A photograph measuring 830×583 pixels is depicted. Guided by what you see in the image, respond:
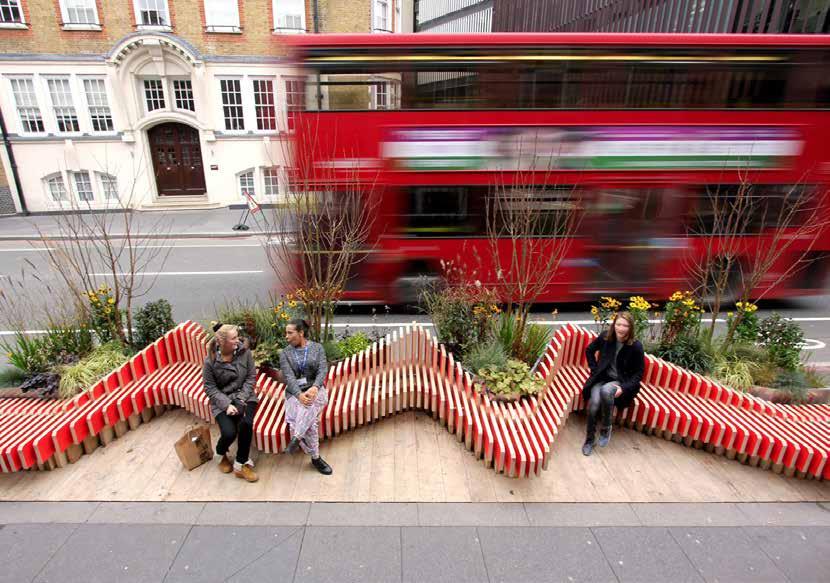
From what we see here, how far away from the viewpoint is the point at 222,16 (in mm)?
15953

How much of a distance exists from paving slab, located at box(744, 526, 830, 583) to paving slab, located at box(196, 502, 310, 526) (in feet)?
11.3

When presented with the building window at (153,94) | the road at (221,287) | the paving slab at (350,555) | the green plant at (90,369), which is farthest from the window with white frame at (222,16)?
the paving slab at (350,555)

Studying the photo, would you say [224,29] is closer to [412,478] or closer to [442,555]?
[412,478]

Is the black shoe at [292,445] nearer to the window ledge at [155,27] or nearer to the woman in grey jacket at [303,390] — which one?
the woman in grey jacket at [303,390]

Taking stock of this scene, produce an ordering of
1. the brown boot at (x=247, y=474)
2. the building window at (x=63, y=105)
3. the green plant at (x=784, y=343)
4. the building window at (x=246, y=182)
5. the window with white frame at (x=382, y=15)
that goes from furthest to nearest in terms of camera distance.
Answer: the building window at (x=246, y=182), the window with white frame at (x=382, y=15), the building window at (x=63, y=105), the green plant at (x=784, y=343), the brown boot at (x=247, y=474)

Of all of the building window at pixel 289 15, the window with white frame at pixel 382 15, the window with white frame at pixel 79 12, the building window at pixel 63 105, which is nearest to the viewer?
the window with white frame at pixel 79 12

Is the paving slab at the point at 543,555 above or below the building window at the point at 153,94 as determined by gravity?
below

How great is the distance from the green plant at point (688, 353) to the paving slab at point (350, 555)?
3738 millimetres

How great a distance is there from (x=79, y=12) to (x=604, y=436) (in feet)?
69.1

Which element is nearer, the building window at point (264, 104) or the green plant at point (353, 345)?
the green plant at point (353, 345)

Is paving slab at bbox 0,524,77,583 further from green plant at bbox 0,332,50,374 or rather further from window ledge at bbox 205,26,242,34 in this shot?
window ledge at bbox 205,26,242,34

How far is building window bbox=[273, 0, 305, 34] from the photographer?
1609cm

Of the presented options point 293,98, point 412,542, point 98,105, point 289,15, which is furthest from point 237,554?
point 98,105

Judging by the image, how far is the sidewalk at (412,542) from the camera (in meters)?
2.94
